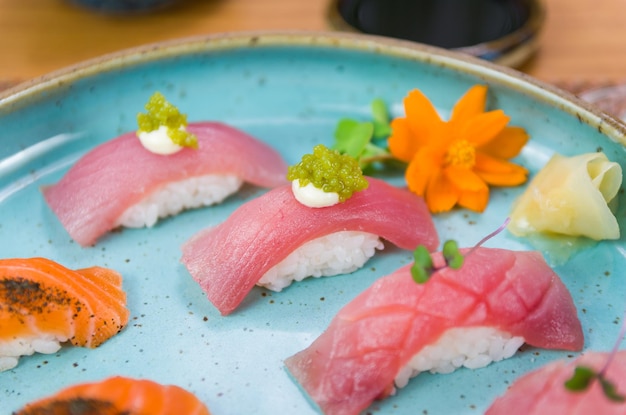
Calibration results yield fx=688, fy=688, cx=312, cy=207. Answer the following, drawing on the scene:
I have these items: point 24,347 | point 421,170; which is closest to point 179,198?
point 24,347

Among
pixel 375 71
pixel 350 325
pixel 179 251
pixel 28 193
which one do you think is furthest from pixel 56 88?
pixel 350 325

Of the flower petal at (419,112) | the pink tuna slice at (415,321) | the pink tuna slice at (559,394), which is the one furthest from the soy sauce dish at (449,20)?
the pink tuna slice at (559,394)

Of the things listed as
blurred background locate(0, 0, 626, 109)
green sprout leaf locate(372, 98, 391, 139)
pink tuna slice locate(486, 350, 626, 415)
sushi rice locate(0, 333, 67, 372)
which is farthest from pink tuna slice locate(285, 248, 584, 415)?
blurred background locate(0, 0, 626, 109)

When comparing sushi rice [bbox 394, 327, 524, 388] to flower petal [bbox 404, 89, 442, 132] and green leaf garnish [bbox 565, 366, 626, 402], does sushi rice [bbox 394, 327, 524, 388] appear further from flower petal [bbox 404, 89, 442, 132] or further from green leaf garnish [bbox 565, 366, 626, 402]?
flower petal [bbox 404, 89, 442, 132]

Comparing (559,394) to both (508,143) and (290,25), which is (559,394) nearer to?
(508,143)

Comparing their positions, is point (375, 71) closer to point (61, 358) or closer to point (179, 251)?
point (179, 251)
